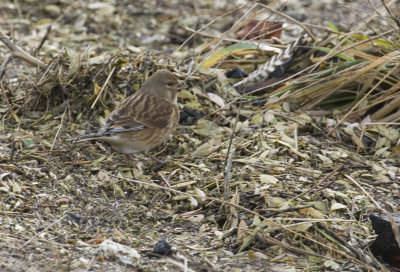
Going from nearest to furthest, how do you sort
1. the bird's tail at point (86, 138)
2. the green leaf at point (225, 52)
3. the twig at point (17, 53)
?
the bird's tail at point (86, 138) < the twig at point (17, 53) < the green leaf at point (225, 52)

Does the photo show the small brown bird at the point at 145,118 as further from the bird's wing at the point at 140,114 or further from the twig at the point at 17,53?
the twig at the point at 17,53

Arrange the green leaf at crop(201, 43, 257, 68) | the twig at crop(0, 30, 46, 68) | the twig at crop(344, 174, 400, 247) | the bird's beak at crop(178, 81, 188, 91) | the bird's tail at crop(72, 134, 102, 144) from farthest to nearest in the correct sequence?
the green leaf at crop(201, 43, 257, 68) < the twig at crop(0, 30, 46, 68) < the bird's beak at crop(178, 81, 188, 91) < the bird's tail at crop(72, 134, 102, 144) < the twig at crop(344, 174, 400, 247)

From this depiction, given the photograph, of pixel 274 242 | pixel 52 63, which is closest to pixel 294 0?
pixel 52 63

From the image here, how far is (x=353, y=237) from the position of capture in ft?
12.2

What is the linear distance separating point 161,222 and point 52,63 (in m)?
2.03

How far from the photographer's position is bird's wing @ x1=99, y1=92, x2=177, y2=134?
15.4 feet

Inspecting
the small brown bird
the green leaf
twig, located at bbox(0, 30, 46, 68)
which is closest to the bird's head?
the small brown bird

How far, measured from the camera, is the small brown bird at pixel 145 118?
4.64m

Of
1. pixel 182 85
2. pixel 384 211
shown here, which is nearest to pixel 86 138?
pixel 182 85

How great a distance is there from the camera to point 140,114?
4875 mm

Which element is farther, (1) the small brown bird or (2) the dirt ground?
(1) the small brown bird

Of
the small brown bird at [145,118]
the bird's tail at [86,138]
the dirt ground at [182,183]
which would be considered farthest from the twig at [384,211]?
the bird's tail at [86,138]

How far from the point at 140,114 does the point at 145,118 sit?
5 cm

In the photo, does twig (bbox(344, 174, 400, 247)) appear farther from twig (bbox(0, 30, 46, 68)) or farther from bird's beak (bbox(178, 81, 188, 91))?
twig (bbox(0, 30, 46, 68))
